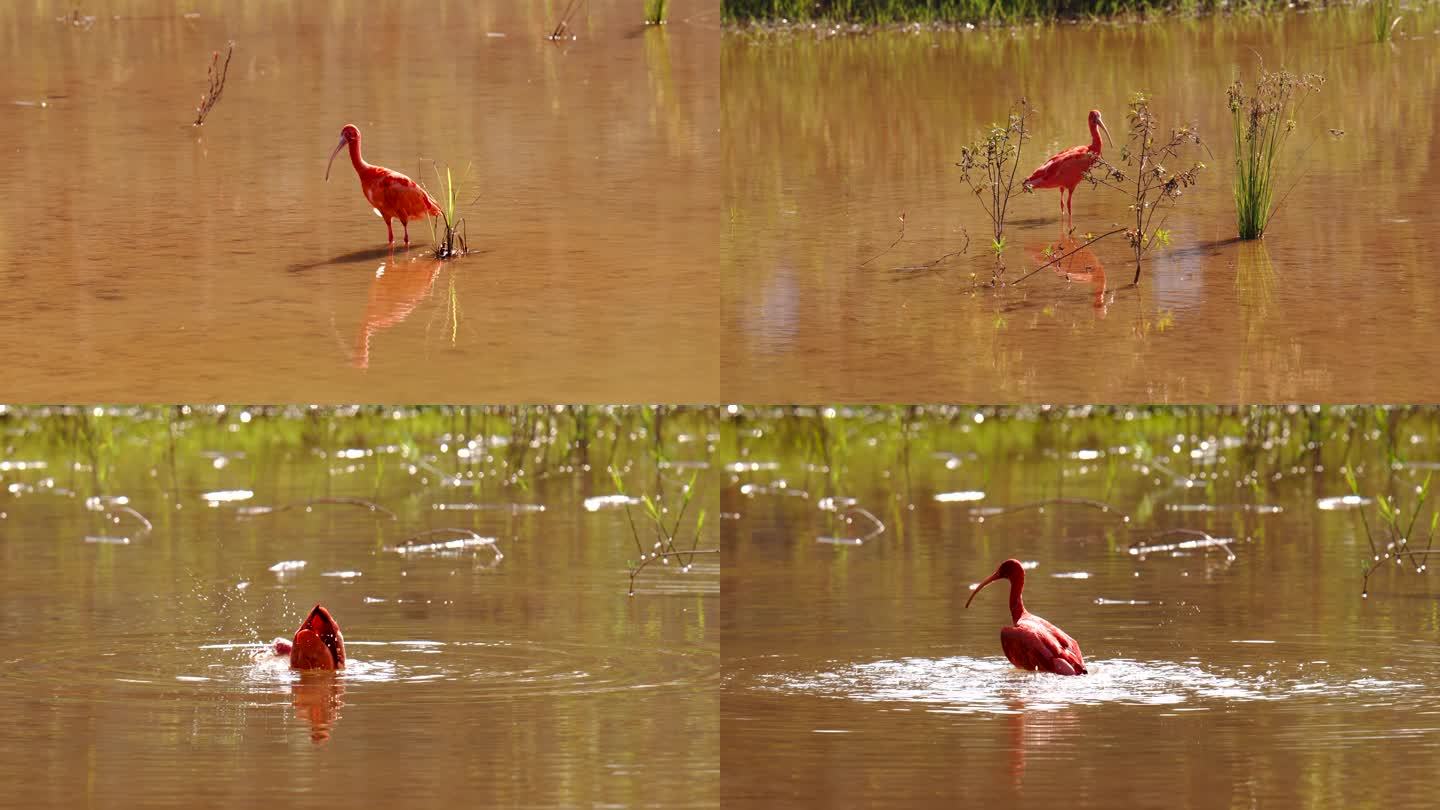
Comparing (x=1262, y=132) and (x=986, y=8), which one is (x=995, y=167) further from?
(x=986, y=8)

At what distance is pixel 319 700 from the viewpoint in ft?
18.8

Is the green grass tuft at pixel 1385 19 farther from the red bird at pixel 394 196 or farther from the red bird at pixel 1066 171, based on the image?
the red bird at pixel 394 196

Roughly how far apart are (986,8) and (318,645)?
369 centimetres

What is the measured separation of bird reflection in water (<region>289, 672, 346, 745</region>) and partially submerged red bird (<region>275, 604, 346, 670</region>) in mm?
37

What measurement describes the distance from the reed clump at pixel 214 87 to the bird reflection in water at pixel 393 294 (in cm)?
140

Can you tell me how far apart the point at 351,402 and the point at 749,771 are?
1803mm

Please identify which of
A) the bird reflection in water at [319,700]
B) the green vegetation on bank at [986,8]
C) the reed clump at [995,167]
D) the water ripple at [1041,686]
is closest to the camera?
the bird reflection in water at [319,700]

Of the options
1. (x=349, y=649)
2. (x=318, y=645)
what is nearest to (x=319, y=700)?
(x=318, y=645)

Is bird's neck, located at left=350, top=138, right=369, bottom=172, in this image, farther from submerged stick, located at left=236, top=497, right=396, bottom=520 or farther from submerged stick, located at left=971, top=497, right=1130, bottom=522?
submerged stick, located at left=971, top=497, right=1130, bottom=522

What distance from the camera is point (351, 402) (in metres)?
6.29

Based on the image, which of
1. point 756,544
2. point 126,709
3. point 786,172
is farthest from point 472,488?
point 126,709

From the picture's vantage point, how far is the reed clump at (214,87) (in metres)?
8.17

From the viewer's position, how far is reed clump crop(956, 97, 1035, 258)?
7186mm

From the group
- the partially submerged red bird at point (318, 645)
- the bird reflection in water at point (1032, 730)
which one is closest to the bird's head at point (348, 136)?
the partially submerged red bird at point (318, 645)
